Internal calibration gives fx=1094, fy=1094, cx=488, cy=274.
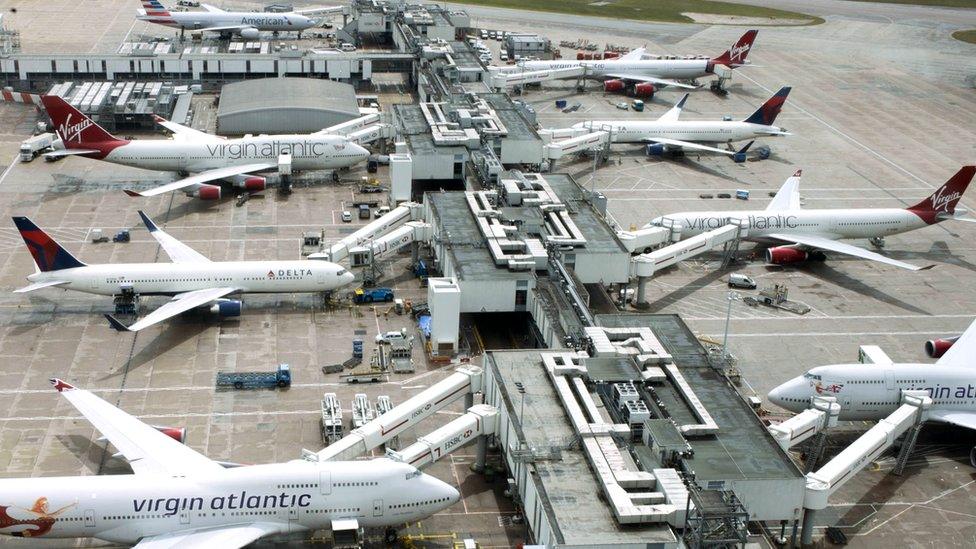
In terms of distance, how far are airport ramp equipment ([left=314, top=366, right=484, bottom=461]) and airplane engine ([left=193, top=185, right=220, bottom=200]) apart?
5532 cm

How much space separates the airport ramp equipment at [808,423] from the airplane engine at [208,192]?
71.6m

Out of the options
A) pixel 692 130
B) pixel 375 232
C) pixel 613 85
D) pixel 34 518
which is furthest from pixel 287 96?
pixel 34 518

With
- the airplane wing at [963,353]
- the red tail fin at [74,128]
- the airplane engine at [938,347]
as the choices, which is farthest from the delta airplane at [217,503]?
the red tail fin at [74,128]

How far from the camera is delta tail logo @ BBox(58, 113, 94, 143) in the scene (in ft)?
384

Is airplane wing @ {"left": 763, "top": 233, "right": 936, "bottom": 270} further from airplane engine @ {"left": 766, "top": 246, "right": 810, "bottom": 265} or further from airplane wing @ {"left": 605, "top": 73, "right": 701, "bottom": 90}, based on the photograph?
airplane wing @ {"left": 605, "top": 73, "right": 701, "bottom": 90}

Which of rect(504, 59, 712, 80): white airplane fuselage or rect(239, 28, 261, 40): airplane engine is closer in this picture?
rect(504, 59, 712, 80): white airplane fuselage

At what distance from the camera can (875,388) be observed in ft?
248

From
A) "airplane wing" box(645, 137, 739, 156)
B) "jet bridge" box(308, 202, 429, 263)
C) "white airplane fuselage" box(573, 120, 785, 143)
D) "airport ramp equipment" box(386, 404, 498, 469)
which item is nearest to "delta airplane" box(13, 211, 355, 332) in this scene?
"jet bridge" box(308, 202, 429, 263)

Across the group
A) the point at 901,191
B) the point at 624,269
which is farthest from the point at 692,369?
the point at 901,191

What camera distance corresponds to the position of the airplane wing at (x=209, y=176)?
114 m

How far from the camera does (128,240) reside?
107 meters

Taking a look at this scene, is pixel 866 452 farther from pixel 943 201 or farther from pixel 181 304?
pixel 181 304

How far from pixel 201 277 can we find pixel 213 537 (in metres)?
35.4

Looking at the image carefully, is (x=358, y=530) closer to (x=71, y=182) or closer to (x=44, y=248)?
(x=44, y=248)
